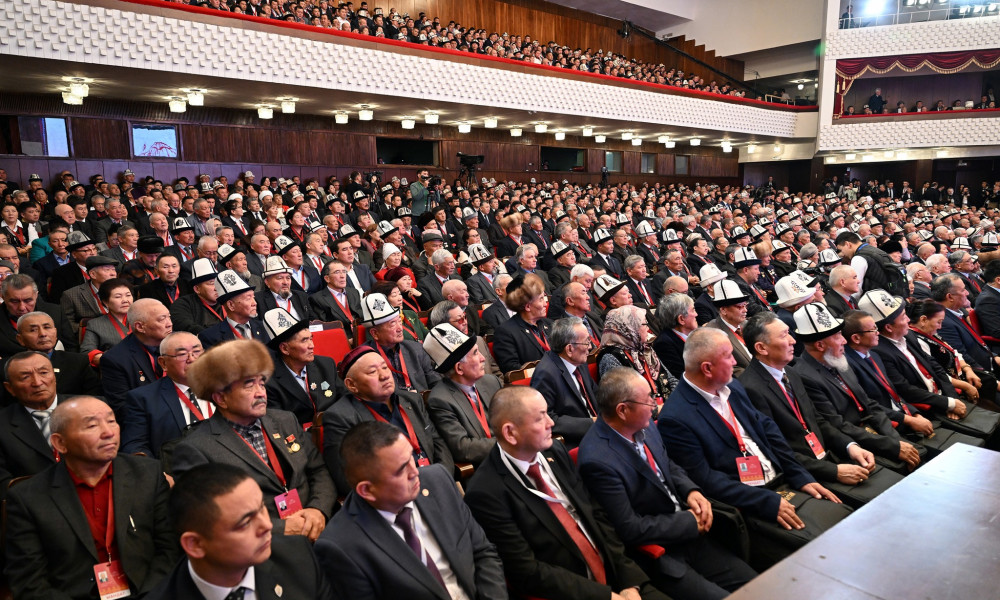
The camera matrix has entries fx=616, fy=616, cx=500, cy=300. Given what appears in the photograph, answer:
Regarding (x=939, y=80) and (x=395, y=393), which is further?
(x=939, y=80)

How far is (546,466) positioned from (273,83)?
8.61 metres

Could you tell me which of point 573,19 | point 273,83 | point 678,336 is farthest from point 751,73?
point 678,336

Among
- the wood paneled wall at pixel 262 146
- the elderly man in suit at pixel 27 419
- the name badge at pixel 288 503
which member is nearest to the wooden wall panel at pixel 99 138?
the wood paneled wall at pixel 262 146

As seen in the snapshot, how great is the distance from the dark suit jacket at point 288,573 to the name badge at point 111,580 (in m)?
0.56

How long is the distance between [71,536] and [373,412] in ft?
3.72

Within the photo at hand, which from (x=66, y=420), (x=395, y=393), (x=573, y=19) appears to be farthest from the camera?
(x=573, y=19)

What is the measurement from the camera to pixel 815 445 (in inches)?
119

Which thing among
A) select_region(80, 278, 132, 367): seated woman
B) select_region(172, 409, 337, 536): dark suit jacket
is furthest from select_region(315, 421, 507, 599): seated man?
select_region(80, 278, 132, 367): seated woman

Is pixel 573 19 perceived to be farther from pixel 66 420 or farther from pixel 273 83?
pixel 66 420

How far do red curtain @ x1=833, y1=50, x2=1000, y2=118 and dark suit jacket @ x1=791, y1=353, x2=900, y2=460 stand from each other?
1847cm

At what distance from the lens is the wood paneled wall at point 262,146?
10.6 m

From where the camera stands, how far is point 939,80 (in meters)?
20.5

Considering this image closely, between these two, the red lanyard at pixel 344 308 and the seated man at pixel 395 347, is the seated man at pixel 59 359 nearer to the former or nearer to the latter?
the seated man at pixel 395 347

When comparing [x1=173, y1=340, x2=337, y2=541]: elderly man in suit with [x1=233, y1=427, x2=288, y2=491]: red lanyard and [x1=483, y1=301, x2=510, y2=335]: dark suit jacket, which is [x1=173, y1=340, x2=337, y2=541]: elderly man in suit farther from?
[x1=483, y1=301, x2=510, y2=335]: dark suit jacket
